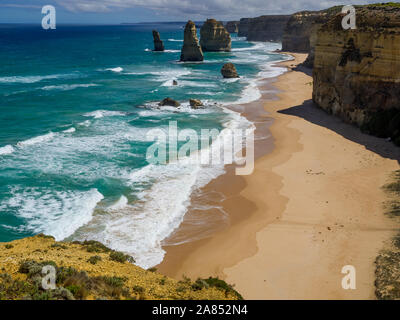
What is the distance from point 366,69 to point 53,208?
25.1m

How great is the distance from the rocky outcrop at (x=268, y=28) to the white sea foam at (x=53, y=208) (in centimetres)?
13406

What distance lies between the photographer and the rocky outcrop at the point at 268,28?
5502 inches

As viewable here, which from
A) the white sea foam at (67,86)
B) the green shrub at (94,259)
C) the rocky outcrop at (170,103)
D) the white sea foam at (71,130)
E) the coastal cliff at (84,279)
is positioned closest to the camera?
the coastal cliff at (84,279)

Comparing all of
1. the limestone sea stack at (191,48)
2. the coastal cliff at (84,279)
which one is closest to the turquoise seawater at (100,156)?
the coastal cliff at (84,279)

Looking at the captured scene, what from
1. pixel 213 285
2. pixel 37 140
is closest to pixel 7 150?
pixel 37 140

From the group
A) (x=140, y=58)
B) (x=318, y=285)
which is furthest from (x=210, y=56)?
(x=318, y=285)

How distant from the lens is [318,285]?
13.4 meters

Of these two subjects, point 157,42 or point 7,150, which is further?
point 157,42

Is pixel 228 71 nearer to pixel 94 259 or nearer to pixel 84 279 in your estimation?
pixel 94 259

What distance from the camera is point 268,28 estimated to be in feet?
473

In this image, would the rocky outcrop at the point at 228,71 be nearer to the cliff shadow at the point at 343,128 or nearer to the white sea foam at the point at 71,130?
the cliff shadow at the point at 343,128

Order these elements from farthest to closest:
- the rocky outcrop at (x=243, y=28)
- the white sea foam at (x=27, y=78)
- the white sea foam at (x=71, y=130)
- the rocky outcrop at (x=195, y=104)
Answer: the rocky outcrop at (x=243, y=28), the white sea foam at (x=27, y=78), the rocky outcrop at (x=195, y=104), the white sea foam at (x=71, y=130)

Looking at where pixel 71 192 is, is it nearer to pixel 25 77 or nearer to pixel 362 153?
pixel 362 153

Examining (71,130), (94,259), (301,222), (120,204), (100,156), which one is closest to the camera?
(94,259)
